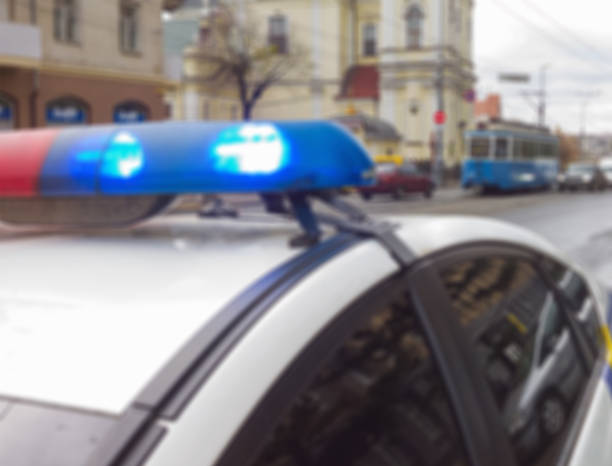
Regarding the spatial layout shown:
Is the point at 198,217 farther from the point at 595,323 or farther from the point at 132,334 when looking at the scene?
the point at 595,323

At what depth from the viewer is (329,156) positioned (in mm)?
1513

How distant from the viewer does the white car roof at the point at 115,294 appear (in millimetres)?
1063

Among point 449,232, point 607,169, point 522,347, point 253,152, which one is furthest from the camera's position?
point 607,169

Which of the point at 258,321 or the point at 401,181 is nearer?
the point at 258,321

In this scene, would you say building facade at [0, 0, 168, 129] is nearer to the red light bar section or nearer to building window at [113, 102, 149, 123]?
building window at [113, 102, 149, 123]

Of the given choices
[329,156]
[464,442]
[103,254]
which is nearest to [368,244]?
[329,156]

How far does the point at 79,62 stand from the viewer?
22125 mm

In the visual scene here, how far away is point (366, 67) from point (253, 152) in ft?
169

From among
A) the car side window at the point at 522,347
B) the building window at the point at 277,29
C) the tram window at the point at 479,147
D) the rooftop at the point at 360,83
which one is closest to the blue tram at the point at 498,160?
the tram window at the point at 479,147

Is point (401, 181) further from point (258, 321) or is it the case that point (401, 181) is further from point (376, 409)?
point (258, 321)

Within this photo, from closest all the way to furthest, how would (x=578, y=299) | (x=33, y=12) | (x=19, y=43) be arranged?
(x=578, y=299), (x=19, y=43), (x=33, y=12)

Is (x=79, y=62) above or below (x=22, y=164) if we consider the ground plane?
above

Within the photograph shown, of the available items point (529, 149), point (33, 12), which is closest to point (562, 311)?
point (33, 12)

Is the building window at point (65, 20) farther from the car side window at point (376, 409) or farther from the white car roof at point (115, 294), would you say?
the car side window at point (376, 409)
